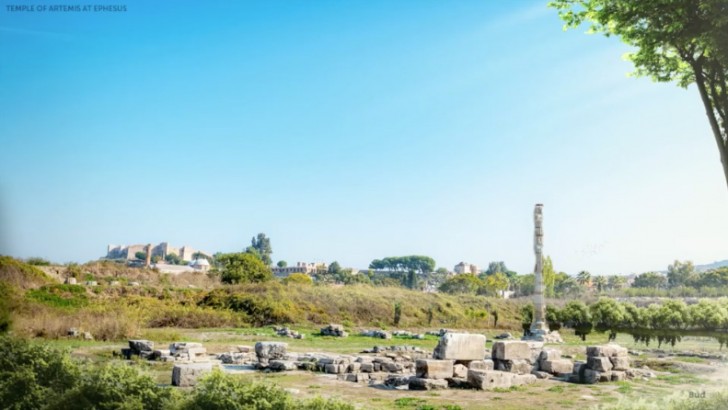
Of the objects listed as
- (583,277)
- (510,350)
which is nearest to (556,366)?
(510,350)

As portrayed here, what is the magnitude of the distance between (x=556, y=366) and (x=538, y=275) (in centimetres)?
1674

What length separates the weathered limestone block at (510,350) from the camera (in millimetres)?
18078

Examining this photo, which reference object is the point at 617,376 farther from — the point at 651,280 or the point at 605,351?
the point at 651,280

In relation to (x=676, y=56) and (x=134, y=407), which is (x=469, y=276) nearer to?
(x=676, y=56)

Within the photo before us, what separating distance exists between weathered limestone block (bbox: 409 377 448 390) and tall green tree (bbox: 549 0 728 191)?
806 cm

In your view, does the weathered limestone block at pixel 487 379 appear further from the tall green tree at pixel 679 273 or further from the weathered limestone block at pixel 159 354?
the tall green tree at pixel 679 273

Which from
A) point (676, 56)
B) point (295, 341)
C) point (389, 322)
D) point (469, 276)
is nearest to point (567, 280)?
point (469, 276)

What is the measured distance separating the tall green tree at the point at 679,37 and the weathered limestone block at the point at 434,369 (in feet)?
26.2

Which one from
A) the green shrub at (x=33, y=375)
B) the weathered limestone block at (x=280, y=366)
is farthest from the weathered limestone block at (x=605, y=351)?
the green shrub at (x=33, y=375)

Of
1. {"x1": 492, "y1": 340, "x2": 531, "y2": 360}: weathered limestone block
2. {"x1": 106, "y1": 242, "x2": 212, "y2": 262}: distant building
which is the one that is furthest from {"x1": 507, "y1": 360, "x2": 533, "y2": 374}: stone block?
{"x1": 106, "y1": 242, "x2": 212, "y2": 262}: distant building

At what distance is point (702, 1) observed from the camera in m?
12.6

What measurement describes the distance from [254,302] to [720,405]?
105 feet

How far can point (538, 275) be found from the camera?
3522 cm

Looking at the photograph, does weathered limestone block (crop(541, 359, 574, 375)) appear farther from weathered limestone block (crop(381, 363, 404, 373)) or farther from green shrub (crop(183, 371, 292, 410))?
green shrub (crop(183, 371, 292, 410))
